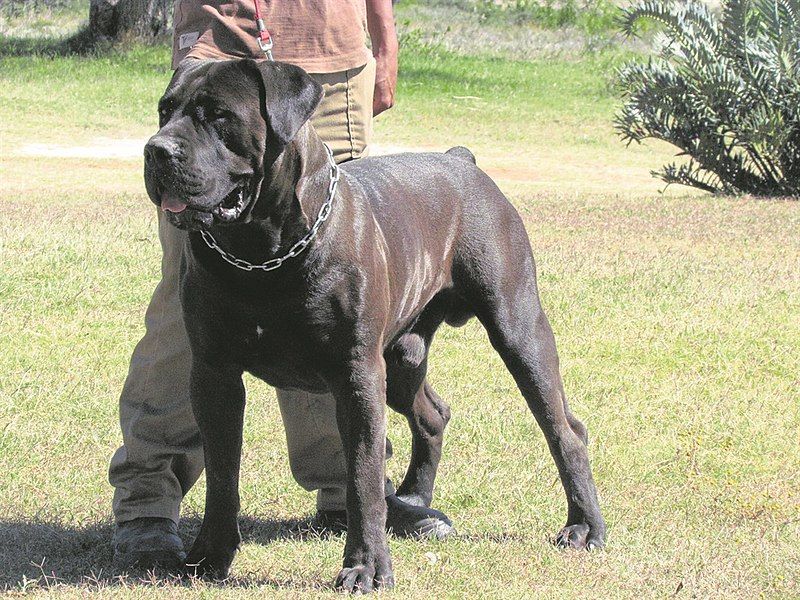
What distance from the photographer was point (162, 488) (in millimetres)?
4324

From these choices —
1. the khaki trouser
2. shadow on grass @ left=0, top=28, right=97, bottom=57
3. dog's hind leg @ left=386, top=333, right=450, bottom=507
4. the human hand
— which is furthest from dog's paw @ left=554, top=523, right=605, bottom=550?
shadow on grass @ left=0, top=28, right=97, bottom=57

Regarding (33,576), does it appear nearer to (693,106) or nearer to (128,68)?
(693,106)

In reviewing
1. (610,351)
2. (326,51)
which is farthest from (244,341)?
(610,351)

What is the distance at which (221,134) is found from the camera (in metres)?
3.39

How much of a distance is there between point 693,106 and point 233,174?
1062cm

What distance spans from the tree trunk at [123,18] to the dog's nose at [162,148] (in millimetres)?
20685

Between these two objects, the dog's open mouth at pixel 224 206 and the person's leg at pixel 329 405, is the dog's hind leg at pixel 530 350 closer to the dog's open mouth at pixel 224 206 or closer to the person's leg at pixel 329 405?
the person's leg at pixel 329 405

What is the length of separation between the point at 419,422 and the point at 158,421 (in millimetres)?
1039

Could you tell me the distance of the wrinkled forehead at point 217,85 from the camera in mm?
3395

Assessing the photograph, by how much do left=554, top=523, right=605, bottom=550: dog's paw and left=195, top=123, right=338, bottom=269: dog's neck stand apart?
1.54m

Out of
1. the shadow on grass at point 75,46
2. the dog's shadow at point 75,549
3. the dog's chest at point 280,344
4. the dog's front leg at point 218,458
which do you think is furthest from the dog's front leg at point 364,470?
the shadow on grass at point 75,46

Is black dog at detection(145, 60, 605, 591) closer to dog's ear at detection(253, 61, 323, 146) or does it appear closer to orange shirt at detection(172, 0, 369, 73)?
dog's ear at detection(253, 61, 323, 146)

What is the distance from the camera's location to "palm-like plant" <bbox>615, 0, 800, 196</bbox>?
12914mm

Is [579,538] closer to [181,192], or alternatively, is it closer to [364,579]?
[364,579]
